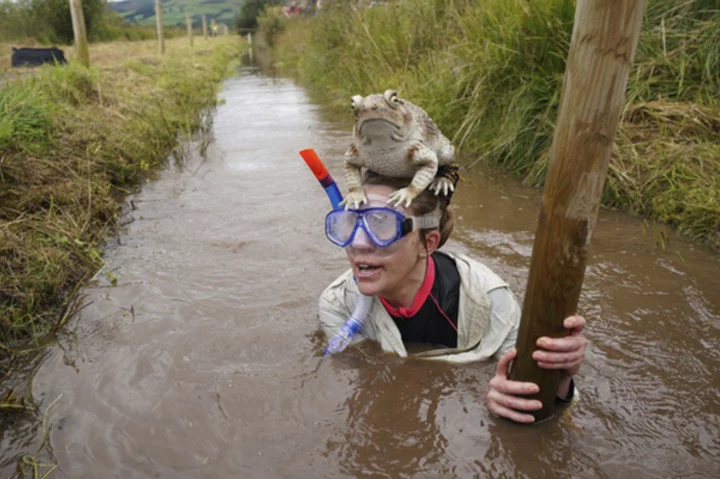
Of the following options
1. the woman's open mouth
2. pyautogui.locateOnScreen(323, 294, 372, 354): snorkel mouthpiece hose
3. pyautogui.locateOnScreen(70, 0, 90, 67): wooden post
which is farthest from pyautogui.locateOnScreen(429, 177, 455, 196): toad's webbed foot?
pyautogui.locateOnScreen(70, 0, 90, 67): wooden post

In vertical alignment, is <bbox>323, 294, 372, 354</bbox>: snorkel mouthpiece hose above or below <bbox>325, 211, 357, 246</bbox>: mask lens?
below

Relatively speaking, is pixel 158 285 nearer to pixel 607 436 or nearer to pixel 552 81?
pixel 607 436

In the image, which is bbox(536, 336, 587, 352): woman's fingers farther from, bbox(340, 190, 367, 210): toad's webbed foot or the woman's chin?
bbox(340, 190, 367, 210): toad's webbed foot

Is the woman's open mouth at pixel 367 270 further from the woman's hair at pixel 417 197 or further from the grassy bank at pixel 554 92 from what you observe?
the grassy bank at pixel 554 92

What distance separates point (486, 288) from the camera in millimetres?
2473

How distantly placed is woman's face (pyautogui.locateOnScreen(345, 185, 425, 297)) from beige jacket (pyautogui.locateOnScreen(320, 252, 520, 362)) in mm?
265

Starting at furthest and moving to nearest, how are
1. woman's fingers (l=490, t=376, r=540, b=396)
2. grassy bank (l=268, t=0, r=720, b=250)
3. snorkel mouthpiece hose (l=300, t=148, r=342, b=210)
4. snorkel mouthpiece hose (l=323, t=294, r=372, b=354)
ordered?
grassy bank (l=268, t=0, r=720, b=250)
snorkel mouthpiece hose (l=323, t=294, r=372, b=354)
snorkel mouthpiece hose (l=300, t=148, r=342, b=210)
woman's fingers (l=490, t=376, r=540, b=396)

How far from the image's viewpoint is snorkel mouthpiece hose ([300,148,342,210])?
227cm

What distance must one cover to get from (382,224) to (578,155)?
0.95 meters

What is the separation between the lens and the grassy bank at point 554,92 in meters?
4.66

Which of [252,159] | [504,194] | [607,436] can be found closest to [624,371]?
[607,436]

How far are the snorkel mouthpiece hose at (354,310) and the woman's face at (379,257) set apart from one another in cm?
16

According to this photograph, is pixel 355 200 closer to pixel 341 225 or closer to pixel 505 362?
pixel 341 225

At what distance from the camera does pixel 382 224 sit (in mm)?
2301
